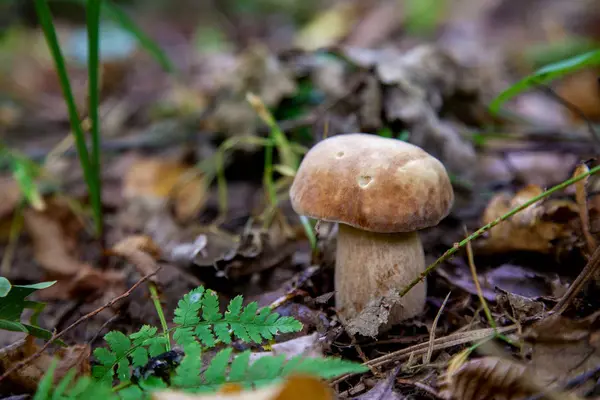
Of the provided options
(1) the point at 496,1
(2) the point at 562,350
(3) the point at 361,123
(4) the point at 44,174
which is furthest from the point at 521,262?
(1) the point at 496,1

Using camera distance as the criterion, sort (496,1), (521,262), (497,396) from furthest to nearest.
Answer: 1. (496,1)
2. (521,262)
3. (497,396)

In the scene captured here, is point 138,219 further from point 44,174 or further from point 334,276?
point 334,276

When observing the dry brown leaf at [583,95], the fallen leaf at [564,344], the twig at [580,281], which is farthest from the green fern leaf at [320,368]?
the dry brown leaf at [583,95]

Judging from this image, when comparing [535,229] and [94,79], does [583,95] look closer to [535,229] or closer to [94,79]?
[535,229]

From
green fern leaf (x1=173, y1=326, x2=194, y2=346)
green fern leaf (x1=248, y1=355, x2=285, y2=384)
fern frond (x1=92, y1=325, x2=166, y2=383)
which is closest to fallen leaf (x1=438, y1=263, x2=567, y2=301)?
green fern leaf (x1=248, y1=355, x2=285, y2=384)

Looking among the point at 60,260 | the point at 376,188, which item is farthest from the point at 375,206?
the point at 60,260

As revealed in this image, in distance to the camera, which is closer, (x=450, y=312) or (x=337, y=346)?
(x=337, y=346)

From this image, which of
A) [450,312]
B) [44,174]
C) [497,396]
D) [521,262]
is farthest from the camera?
[44,174]
